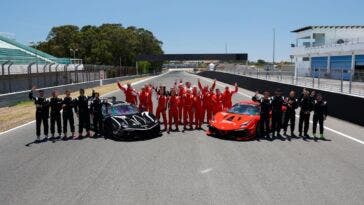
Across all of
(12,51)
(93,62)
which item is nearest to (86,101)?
(12,51)

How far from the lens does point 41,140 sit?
11375 mm

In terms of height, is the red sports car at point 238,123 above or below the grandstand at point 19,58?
below

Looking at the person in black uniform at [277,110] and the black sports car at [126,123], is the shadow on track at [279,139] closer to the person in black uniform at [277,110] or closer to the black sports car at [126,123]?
the person in black uniform at [277,110]

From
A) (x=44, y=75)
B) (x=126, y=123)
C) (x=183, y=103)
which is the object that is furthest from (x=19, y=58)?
(x=126, y=123)

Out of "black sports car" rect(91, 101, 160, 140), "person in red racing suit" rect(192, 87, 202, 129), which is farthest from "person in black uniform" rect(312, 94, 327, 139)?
"black sports car" rect(91, 101, 160, 140)

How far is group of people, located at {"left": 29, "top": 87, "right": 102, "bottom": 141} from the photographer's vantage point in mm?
11273

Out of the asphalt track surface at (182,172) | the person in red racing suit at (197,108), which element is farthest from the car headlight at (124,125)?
the person in red racing suit at (197,108)

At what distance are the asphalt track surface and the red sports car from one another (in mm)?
413

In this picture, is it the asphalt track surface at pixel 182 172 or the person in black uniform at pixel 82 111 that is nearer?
the asphalt track surface at pixel 182 172

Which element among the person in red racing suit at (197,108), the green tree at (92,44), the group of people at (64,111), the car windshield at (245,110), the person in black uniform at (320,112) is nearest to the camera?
the group of people at (64,111)

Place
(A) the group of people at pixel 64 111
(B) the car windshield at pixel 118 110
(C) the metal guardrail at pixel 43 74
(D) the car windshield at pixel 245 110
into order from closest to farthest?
(A) the group of people at pixel 64 111
(B) the car windshield at pixel 118 110
(D) the car windshield at pixel 245 110
(C) the metal guardrail at pixel 43 74

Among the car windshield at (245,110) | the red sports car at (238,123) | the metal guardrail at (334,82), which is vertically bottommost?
the red sports car at (238,123)

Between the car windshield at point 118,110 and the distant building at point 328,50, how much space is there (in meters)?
13.3

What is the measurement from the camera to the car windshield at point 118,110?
12.1m
